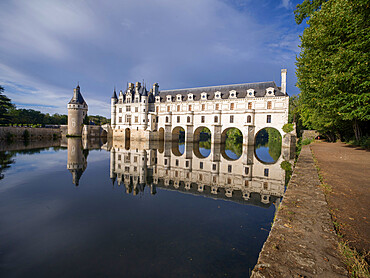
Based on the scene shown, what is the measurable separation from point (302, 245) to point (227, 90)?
33.3m

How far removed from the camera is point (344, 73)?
10484 millimetres

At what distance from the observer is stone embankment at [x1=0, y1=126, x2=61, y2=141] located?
35.7 meters

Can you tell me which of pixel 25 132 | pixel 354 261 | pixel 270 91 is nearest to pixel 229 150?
pixel 270 91

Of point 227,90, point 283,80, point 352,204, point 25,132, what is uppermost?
point 283,80

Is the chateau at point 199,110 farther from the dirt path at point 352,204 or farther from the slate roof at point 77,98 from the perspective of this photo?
the dirt path at point 352,204

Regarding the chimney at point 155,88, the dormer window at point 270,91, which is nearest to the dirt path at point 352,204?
the dormer window at point 270,91

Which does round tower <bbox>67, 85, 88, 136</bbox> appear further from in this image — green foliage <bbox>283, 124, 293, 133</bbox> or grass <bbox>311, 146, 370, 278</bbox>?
grass <bbox>311, 146, 370, 278</bbox>

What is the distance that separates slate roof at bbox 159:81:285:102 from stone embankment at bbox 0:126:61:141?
102 ft

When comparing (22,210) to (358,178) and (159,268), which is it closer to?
(159,268)

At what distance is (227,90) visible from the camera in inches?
1315

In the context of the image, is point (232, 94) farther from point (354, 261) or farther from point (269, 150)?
point (354, 261)

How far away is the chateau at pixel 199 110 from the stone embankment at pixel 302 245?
26.9 metres

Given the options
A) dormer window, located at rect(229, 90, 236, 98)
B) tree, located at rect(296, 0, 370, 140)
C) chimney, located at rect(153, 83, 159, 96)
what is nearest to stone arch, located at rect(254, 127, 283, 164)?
tree, located at rect(296, 0, 370, 140)

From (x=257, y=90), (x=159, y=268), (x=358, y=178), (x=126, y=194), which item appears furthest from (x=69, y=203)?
(x=257, y=90)
